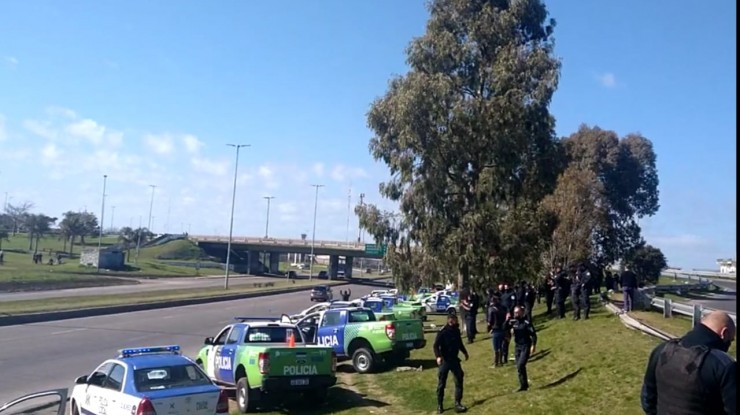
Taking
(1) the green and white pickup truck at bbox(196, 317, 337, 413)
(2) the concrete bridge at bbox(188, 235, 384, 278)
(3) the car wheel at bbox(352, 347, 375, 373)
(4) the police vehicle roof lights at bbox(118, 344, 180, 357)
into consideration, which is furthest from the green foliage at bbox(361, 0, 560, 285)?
(2) the concrete bridge at bbox(188, 235, 384, 278)

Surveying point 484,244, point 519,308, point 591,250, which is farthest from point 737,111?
point 591,250

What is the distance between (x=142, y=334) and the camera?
27766 millimetres

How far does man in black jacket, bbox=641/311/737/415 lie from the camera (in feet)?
17.1

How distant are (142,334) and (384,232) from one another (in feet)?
34.2

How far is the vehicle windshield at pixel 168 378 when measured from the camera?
10977 mm

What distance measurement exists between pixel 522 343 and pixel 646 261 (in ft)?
142

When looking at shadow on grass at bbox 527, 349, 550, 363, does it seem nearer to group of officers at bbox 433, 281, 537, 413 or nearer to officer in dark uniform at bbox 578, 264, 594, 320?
group of officers at bbox 433, 281, 537, 413

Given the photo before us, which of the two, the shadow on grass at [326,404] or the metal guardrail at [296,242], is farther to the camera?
the metal guardrail at [296,242]

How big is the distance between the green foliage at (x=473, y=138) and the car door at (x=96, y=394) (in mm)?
17948

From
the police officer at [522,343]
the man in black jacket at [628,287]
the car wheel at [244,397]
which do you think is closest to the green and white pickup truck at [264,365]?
the car wheel at [244,397]

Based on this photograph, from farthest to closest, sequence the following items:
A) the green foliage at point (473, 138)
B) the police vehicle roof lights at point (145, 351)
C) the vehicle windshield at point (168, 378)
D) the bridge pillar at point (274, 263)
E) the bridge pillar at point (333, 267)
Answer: the bridge pillar at point (274, 263), the bridge pillar at point (333, 267), the green foliage at point (473, 138), the police vehicle roof lights at point (145, 351), the vehicle windshield at point (168, 378)

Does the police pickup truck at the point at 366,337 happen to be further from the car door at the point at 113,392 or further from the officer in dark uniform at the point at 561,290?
the car door at the point at 113,392

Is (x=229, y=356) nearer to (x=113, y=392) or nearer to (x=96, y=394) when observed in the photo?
(x=96, y=394)

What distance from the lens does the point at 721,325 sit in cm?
558
